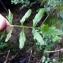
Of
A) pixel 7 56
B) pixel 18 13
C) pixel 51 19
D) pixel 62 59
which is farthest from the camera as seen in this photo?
pixel 18 13

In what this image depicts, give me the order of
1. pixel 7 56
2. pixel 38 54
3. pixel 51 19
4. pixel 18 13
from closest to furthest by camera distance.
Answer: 1. pixel 51 19
2. pixel 38 54
3. pixel 7 56
4. pixel 18 13

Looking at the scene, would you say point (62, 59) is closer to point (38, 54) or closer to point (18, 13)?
point (38, 54)

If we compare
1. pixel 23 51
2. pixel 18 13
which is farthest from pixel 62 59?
pixel 18 13

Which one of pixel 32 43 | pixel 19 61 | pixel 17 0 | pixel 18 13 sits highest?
pixel 17 0

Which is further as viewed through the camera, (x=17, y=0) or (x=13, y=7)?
(x=13, y=7)

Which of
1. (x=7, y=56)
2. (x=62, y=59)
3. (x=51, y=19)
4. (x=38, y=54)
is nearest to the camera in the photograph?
(x=62, y=59)

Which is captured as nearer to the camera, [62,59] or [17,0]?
[62,59]

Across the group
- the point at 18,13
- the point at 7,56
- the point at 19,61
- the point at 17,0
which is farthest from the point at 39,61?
the point at 18,13

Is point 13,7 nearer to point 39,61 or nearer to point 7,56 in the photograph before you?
point 7,56

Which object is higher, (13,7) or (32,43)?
(13,7)
